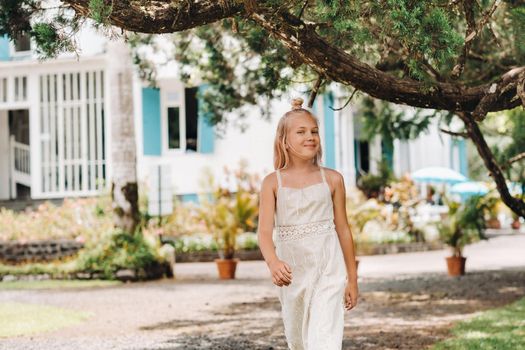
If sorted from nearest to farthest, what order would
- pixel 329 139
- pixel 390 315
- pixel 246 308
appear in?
1. pixel 390 315
2. pixel 246 308
3. pixel 329 139

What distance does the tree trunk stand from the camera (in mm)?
15203

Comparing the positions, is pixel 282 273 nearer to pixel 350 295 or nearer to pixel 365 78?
pixel 350 295

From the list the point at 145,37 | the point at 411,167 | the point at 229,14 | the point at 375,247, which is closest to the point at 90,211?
the point at 145,37

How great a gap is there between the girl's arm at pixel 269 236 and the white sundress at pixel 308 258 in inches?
1.9

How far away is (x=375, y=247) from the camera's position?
68.0ft

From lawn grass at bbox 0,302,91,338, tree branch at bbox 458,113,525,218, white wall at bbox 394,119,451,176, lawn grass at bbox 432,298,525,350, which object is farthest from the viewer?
white wall at bbox 394,119,451,176

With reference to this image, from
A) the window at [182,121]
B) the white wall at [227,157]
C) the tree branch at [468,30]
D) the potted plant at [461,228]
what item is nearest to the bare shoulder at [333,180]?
the tree branch at [468,30]

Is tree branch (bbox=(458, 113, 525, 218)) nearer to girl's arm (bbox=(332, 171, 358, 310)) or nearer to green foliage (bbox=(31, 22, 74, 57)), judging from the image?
girl's arm (bbox=(332, 171, 358, 310))

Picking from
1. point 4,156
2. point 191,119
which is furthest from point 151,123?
point 4,156

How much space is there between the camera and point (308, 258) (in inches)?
183

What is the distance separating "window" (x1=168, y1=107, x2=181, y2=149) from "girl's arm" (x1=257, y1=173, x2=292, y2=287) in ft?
59.2

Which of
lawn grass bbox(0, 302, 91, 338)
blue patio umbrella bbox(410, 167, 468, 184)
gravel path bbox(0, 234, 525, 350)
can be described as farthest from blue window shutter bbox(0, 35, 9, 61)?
lawn grass bbox(0, 302, 91, 338)

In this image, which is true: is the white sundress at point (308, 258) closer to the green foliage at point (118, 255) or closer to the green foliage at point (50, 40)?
the green foliage at point (50, 40)

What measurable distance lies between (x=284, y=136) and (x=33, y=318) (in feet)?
18.1
